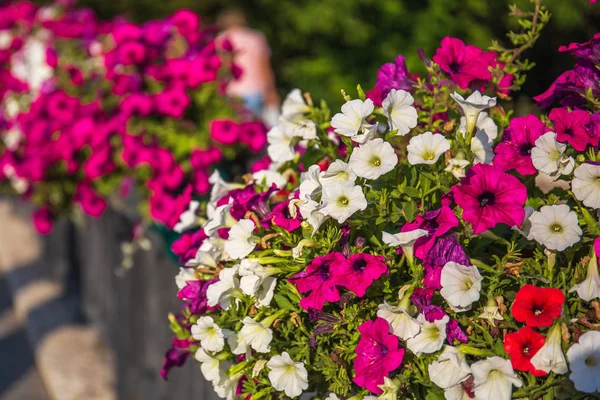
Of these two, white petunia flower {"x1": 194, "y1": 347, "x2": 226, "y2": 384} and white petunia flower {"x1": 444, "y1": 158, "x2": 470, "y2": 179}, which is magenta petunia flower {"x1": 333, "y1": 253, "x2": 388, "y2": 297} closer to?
white petunia flower {"x1": 444, "y1": 158, "x2": 470, "y2": 179}

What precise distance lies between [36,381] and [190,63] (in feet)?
8.45

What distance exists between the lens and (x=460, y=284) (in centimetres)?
135

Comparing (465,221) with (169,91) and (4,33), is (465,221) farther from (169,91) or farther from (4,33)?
(4,33)

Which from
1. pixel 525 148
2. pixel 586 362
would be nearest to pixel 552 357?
pixel 586 362

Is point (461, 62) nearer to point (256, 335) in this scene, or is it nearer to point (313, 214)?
point (313, 214)

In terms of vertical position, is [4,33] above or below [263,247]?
below

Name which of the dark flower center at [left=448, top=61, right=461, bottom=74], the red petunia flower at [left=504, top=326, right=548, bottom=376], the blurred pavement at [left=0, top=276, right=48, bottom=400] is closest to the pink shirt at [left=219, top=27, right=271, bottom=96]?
the blurred pavement at [left=0, top=276, right=48, bottom=400]

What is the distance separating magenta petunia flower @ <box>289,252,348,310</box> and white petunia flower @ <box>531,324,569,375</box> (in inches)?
14.3

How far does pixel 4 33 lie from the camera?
200 inches

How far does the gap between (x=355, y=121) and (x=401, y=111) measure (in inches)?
3.7

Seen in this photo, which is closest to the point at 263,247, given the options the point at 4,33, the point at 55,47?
the point at 55,47

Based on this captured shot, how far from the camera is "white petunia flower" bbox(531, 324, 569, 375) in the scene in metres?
1.29

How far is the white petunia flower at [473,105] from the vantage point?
4.85ft

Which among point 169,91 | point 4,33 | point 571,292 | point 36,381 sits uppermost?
point 571,292
